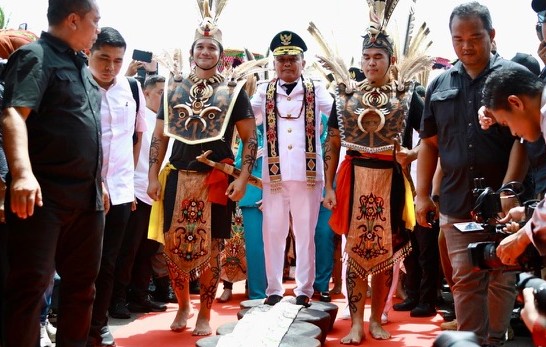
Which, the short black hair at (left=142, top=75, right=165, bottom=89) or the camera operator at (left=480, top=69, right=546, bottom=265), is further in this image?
the short black hair at (left=142, top=75, right=165, bottom=89)

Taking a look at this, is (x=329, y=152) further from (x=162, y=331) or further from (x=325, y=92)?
(x=162, y=331)

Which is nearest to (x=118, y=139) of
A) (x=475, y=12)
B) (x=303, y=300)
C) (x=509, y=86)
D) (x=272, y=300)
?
(x=272, y=300)

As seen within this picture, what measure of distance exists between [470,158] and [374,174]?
109 cm

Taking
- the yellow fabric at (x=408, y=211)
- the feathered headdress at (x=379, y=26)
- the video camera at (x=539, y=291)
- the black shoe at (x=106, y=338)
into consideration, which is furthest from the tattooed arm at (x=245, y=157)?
the video camera at (x=539, y=291)

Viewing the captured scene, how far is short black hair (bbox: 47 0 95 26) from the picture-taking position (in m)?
3.54

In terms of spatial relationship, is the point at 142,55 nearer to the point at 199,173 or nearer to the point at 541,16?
the point at 199,173

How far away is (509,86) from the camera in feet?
10.4

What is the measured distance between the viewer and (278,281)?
536 cm

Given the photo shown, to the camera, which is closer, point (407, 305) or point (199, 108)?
point (199, 108)

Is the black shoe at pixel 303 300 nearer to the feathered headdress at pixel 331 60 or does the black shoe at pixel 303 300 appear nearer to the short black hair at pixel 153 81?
the feathered headdress at pixel 331 60

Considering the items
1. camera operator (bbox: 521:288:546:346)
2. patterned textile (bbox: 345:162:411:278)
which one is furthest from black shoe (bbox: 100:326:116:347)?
camera operator (bbox: 521:288:546:346)

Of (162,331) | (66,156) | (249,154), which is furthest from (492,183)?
(162,331)

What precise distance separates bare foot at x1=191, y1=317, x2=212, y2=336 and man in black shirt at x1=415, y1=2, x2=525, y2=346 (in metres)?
Result: 1.72

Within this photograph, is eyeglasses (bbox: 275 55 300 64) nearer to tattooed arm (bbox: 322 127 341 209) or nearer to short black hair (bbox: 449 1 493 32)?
tattooed arm (bbox: 322 127 341 209)
